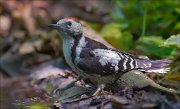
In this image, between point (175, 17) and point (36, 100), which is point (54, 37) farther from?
point (36, 100)

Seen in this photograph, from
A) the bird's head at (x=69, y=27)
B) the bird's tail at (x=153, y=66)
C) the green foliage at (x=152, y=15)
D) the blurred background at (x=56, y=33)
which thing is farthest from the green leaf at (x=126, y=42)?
the bird's head at (x=69, y=27)

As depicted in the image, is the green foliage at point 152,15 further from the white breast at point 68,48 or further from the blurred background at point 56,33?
the white breast at point 68,48

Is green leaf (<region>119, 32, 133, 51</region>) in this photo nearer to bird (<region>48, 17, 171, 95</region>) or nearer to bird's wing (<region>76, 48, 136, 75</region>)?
bird (<region>48, 17, 171, 95</region>)

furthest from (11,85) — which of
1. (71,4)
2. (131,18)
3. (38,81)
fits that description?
(71,4)

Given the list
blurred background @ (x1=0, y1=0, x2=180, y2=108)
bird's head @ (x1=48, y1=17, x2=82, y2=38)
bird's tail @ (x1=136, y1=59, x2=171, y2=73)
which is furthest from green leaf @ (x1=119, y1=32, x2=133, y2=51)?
bird's head @ (x1=48, y1=17, x2=82, y2=38)

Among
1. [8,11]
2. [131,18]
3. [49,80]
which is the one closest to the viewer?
[49,80]

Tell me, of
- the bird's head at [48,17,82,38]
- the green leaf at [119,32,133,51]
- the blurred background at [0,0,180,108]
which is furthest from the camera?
the green leaf at [119,32,133,51]

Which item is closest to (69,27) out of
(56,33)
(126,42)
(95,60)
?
(95,60)

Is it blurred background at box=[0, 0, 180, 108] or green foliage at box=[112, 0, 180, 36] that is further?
green foliage at box=[112, 0, 180, 36]
